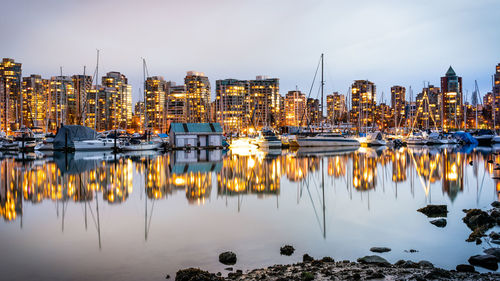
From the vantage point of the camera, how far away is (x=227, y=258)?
12844mm

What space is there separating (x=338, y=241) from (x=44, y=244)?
10877mm

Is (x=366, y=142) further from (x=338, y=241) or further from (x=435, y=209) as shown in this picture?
(x=338, y=241)

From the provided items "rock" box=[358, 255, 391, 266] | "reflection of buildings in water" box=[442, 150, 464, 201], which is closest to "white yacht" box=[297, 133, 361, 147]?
"reflection of buildings in water" box=[442, 150, 464, 201]

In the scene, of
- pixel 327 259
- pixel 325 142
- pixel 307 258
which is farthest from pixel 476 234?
pixel 325 142

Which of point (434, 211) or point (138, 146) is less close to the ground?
point (138, 146)

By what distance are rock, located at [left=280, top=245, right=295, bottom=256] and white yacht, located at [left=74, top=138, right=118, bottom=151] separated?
69.9m

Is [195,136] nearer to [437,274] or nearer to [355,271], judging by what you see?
[355,271]

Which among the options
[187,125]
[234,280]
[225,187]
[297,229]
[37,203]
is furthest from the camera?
[187,125]

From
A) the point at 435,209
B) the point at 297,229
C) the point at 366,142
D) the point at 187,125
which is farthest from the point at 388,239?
the point at 366,142

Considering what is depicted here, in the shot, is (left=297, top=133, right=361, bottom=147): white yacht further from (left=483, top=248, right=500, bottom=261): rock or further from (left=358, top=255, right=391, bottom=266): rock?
(left=358, top=255, right=391, bottom=266): rock

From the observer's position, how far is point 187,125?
87.9 metres

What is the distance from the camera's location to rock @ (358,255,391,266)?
12.2 m

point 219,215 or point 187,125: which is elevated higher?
point 187,125

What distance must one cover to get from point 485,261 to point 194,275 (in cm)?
867
